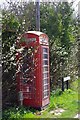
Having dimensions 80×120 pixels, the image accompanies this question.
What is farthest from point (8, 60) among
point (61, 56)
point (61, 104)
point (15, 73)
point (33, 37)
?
point (61, 56)

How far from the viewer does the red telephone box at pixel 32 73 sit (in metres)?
8.47

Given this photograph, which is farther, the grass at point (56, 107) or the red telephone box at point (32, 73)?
the red telephone box at point (32, 73)

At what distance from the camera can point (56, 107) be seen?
9406 millimetres

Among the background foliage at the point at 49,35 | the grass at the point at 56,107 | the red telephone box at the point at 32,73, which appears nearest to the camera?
the background foliage at the point at 49,35

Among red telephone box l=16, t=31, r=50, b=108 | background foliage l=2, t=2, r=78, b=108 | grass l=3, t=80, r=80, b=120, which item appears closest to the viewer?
background foliage l=2, t=2, r=78, b=108

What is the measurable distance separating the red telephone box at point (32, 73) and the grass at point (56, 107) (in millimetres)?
343

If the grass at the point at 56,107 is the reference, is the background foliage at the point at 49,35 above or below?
above

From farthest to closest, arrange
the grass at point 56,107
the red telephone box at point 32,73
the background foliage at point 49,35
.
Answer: the red telephone box at point 32,73
the grass at point 56,107
the background foliage at point 49,35

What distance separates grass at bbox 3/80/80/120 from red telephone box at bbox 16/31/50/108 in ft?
1.13

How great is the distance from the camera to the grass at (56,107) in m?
7.90

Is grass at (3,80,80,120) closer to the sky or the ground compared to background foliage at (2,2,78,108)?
closer to the ground

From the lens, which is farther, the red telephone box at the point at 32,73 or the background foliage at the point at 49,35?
the red telephone box at the point at 32,73

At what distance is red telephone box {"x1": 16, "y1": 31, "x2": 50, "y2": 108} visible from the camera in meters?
8.47

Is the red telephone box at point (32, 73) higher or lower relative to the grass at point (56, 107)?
higher
